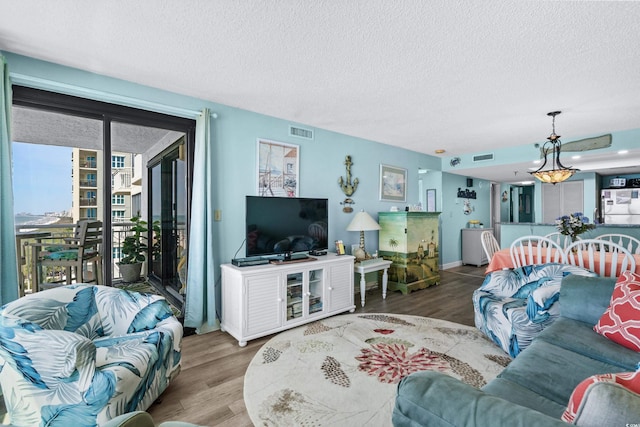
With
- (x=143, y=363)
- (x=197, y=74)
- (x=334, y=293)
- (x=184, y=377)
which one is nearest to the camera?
(x=143, y=363)

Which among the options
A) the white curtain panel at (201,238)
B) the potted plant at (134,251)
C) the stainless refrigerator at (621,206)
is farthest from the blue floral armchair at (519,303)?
the stainless refrigerator at (621,206)

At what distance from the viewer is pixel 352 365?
227 centimetres

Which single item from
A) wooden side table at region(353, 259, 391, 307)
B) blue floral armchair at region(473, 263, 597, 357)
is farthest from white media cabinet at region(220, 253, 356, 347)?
blue floral armchair at region(473, 263, 597, 357)

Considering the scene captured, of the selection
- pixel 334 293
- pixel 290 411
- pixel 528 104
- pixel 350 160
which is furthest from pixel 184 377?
pixel 528 104

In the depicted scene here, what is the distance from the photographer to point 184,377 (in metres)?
2.16

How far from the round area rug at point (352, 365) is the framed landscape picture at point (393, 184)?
7.16 ft

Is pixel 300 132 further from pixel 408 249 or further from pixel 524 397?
pixel 524 397

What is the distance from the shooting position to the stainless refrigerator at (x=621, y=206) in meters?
5.75

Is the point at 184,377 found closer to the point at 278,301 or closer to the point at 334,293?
the point at 278,301

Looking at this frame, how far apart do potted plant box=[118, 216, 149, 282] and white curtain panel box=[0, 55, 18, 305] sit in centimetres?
240

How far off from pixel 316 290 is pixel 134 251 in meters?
3.01

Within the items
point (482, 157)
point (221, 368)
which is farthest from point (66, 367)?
point (482, 157)

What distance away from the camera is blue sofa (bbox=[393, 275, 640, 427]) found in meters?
0.64

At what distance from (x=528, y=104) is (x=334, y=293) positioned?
2.94 m
